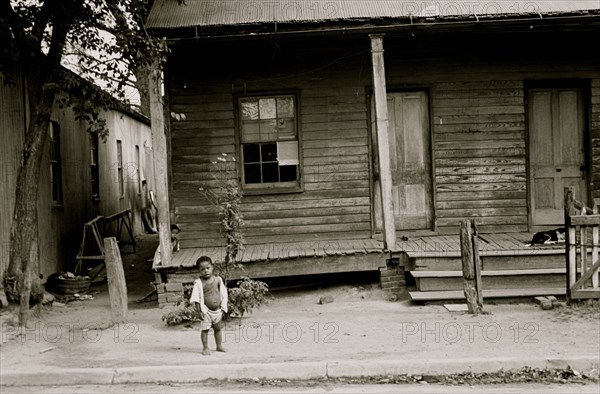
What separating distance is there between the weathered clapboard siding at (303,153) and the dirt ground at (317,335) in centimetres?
209

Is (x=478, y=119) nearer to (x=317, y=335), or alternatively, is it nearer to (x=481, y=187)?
(x=481, y=187)

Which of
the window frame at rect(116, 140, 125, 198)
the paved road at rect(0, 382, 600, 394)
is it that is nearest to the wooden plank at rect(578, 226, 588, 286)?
the paved road at rect(0, 382, 600, 394)

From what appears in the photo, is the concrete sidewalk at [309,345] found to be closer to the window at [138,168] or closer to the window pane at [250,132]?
the window pane at [250,132]

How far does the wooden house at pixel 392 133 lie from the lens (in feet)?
39.6

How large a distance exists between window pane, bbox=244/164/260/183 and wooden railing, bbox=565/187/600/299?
552 centimetres

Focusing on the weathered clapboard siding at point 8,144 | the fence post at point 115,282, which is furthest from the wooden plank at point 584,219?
the weathered clapboard siding at point 8,144

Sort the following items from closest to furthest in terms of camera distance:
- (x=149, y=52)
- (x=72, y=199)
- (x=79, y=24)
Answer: (x=149, y=52) < (x=79, y=24) < (x=72, y=199)

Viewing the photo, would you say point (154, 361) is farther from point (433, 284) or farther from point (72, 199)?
point (72, 199)

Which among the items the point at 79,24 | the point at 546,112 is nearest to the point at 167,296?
the point at 79,24

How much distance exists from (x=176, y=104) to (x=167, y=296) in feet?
12.1

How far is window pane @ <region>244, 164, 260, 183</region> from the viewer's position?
12.3 meters

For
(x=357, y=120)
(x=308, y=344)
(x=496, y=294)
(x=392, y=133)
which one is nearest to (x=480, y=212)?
(x=392, y=133)

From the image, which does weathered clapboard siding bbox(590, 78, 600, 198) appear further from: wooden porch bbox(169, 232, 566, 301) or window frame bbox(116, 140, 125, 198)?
window frame bbox(116, 140, 125, 198)

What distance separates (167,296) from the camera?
404 inches
